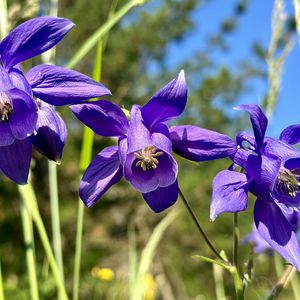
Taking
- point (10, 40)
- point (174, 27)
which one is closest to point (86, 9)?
point (174, 27)

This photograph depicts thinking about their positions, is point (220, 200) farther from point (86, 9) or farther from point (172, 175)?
point (86, 9)

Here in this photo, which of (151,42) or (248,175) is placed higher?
(248,175)

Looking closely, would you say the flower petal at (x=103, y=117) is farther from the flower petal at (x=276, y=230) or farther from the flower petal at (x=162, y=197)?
the flower petal at (x=276, y=230)

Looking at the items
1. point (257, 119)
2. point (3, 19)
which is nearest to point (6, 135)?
point (257, 119)

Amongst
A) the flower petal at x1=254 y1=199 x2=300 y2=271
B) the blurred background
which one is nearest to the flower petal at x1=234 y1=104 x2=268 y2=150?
the flower petal at x1=254 y1=199 x2=300 y2=271

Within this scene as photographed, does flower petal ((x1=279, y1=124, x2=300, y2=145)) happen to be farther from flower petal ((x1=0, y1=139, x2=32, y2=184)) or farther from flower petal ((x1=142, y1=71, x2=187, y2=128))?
flower petal ((x1=0, y1=139, x2=32, y2=184))

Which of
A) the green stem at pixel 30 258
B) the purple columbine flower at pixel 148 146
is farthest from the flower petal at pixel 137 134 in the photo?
the green stem at pixel 30 258
